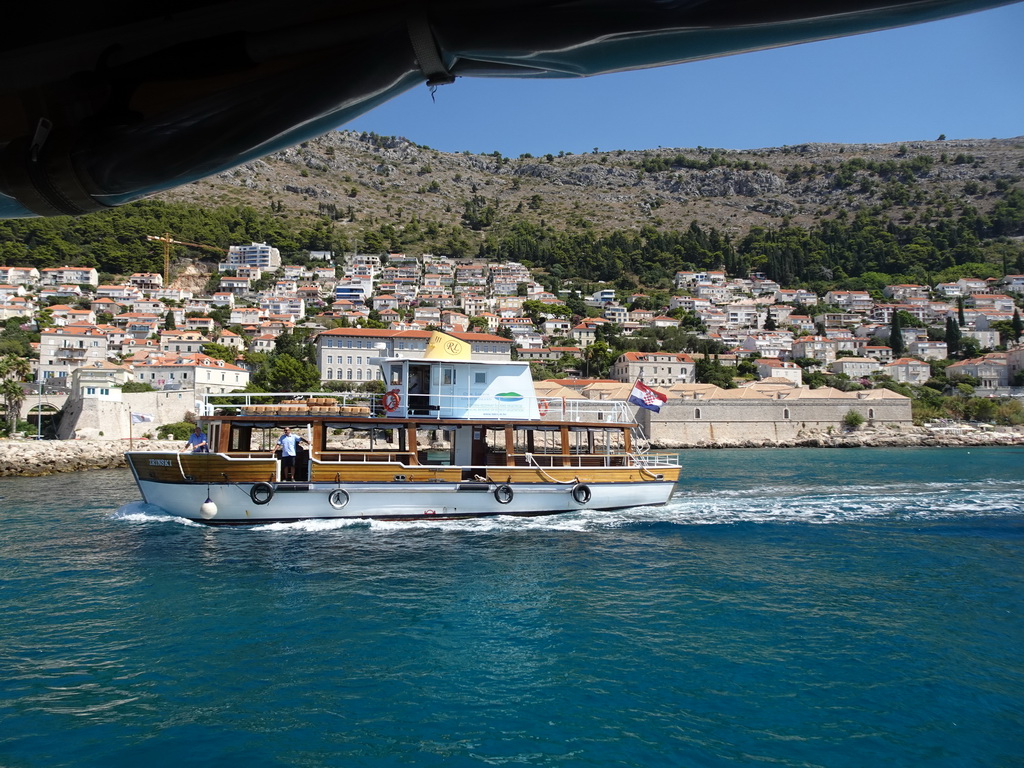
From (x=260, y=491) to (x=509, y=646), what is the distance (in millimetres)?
10595

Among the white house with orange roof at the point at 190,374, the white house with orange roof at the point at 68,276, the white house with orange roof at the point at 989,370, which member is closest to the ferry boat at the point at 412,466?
the white house with orange roof at the point at 190,374

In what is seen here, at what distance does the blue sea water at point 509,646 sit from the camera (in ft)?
23.5

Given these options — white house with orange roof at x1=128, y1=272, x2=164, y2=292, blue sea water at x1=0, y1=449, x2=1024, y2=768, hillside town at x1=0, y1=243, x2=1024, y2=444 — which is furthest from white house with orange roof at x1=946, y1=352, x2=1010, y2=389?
white house with orange roof at x1=128, y1=272, x2=164, y2=292

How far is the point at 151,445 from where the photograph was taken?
39531 millimetres

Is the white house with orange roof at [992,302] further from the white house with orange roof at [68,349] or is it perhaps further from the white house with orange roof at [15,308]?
the white house with orange roof at [15,308]

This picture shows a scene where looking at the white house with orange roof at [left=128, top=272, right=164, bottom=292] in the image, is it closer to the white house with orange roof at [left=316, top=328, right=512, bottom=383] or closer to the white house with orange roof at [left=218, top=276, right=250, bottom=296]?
the white house with orange roof at [left=218, top=276, right=250, bottom=296]

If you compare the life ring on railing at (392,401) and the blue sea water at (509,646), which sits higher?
the life ring on railing at (392,401)

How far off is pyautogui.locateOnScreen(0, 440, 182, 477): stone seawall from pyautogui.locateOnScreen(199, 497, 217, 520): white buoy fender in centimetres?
1855

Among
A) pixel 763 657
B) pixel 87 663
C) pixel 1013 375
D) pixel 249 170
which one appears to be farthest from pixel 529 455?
pixel 249 170

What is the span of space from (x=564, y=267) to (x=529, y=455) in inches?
5420

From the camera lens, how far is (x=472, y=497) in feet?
62.7

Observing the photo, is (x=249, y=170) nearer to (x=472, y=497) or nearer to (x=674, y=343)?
(x=674, y=343)

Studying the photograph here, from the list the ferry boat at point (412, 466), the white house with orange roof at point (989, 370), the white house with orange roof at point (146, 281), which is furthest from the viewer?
the white house with orange roof at point (146, 281)

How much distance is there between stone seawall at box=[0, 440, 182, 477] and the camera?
107 ft
